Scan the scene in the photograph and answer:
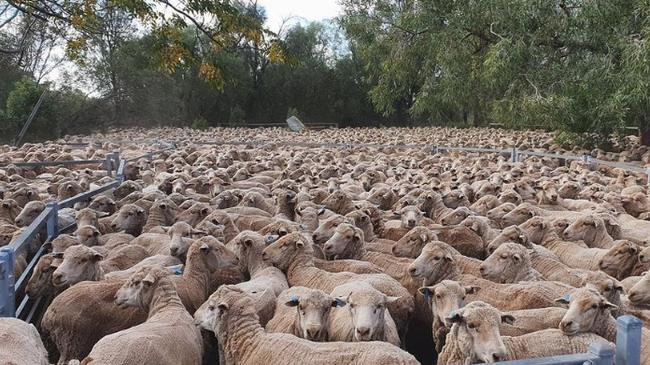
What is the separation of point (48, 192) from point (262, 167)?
541 centimetres

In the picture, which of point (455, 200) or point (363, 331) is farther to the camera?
point (455, 200)

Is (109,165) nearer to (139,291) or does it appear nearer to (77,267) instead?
(77,267)

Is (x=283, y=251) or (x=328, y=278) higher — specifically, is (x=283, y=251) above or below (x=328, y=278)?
above

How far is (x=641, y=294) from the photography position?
191 inches

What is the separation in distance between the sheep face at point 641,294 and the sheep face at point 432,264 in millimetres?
1430

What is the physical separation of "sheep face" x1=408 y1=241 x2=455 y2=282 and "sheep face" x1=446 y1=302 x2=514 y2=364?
1.42m

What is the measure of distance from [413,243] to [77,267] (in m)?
3.24

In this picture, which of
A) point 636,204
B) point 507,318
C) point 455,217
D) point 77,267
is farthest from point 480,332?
point 636,204

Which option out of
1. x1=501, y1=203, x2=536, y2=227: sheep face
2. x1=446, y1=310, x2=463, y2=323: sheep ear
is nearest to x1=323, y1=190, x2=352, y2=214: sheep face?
x1=501, y1=203, x2=536, y2=227: sheep face

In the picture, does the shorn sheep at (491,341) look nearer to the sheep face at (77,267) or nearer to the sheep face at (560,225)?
the sheep face at (77,267)

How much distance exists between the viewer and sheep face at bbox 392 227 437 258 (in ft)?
20.9

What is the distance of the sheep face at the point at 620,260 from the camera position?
19.3 feet

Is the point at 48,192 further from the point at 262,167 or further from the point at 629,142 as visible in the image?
the point at 629,142

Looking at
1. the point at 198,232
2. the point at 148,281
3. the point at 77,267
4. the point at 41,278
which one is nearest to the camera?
the point at 148,281
